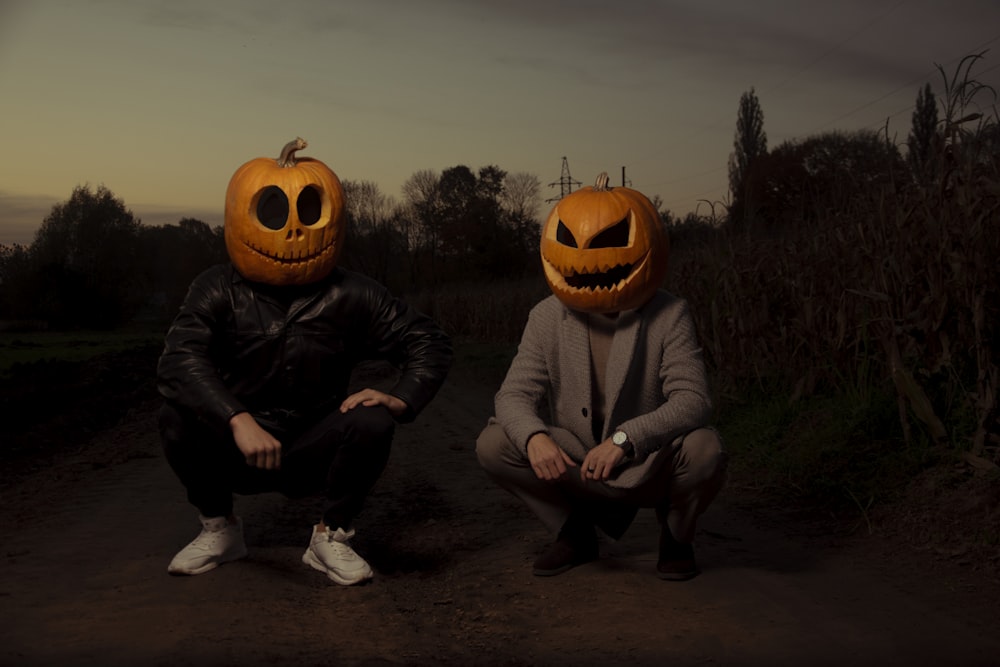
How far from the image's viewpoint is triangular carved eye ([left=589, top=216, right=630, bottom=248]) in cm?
455

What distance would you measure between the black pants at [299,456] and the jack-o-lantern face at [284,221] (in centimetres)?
70

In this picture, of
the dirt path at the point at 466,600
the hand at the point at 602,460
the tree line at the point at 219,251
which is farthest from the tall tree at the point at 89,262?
the hand at the point at 602,460

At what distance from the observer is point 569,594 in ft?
14.4

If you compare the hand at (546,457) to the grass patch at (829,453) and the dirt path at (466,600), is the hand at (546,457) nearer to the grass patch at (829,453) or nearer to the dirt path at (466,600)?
the dirt path at (466,600)

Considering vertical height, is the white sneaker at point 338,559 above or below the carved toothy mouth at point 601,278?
below

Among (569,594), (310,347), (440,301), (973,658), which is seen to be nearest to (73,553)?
(310,347)

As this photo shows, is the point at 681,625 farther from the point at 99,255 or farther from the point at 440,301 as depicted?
the point at 99,255

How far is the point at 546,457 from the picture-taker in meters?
4.18

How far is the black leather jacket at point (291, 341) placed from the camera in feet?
15.2

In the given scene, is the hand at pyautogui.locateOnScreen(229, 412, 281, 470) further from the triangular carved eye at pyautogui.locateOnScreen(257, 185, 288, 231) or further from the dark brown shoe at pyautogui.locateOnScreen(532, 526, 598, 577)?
the dark brown shoe at pyautogui.locateOnScreen(532, 526, 598, 577)

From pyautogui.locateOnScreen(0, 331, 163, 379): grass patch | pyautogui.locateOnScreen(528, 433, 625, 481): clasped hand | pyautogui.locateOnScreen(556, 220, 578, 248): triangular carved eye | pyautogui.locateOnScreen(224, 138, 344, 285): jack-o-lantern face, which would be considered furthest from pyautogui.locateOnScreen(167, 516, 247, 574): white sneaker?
pyautogui.locateOnScreen(0, 331, 163, 379): grass patch

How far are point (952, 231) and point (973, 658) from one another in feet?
10.0

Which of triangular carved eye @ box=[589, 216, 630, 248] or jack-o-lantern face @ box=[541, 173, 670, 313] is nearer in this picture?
jack-o-lantern face @ box=[541, 173, 670, 313]

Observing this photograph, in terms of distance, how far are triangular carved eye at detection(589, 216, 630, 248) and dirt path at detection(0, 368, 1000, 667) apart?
58.2 inches
